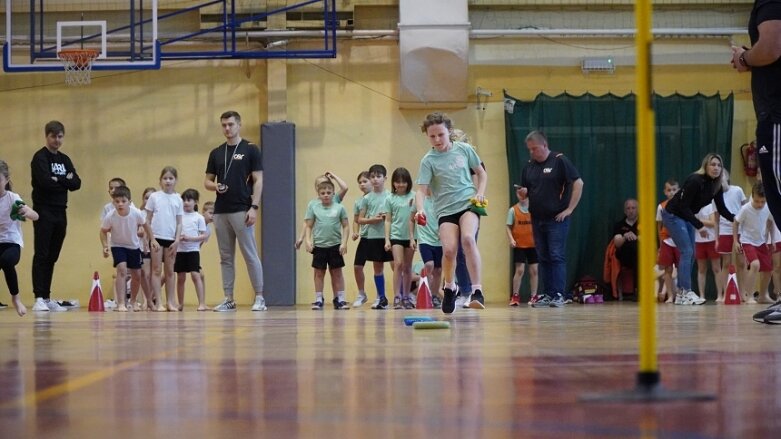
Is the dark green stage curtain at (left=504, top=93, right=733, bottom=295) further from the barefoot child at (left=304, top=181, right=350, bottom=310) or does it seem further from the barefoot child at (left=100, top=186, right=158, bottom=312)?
the barefoot child at (left=100, top=186, right=158, bottom=312)

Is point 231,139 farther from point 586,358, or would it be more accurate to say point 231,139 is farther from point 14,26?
point 586,358

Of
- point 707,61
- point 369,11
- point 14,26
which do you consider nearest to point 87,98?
point 14,26

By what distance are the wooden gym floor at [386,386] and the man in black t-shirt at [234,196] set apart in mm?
5753

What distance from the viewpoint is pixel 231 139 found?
11.3 m

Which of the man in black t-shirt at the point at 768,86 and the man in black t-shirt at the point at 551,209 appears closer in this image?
the man in black t-shirt at the point at 768,86

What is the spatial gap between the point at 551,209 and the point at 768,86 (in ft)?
19.6

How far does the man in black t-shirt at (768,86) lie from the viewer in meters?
5.87

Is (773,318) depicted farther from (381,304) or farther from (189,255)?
(189,255)

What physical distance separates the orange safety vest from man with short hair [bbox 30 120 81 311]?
5802mm

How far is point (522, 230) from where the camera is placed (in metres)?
14.8

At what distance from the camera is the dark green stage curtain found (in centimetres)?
1606

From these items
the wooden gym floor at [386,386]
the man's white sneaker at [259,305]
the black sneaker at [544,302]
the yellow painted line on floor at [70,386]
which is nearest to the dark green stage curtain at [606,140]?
the black sneaker at [544,302]

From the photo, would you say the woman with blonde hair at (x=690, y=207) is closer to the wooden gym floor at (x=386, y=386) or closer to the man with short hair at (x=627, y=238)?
the man with short hair at (x=627, y=238)

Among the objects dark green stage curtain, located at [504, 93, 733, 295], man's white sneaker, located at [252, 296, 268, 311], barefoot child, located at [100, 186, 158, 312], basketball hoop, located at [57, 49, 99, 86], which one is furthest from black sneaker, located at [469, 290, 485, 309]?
dark green stage curtain, located at [504, 93, 733, 295]
